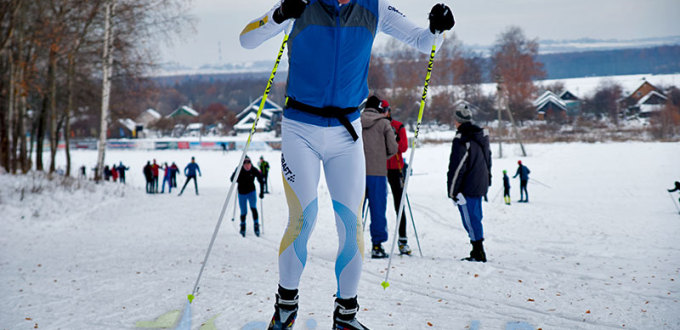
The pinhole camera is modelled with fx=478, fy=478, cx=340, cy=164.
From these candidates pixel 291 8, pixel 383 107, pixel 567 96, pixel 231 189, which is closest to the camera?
pixel 291 8

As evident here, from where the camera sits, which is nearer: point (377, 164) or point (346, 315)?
point (346, 315)

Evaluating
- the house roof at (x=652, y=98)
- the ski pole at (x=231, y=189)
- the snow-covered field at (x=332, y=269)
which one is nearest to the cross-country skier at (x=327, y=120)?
the ski pole at (x=231, y=189)

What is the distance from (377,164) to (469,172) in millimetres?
1202

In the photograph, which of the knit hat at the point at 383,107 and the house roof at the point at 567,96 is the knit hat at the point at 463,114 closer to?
the knit hat at the point at 383,107

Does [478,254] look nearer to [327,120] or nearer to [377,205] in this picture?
[377,205]

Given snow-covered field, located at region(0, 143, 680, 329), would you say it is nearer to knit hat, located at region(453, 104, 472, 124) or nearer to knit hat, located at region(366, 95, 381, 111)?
knit hat, located at region(453, 104, 472, 124)

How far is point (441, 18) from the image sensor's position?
295 centimetres

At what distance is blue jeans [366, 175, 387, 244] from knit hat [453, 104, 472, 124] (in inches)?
49.3

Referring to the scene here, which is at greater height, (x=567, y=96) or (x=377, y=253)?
(x=567, y=96)

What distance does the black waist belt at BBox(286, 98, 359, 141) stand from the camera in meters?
2.86

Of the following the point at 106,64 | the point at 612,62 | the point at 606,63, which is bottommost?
the point at 106,64

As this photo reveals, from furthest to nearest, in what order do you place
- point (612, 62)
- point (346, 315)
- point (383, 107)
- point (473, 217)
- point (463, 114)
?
point (612, 62) < point (383, 107) < point (463, 114) < point (473, 217) < point (346, 315)

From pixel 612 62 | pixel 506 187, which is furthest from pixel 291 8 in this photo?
pixel 612 62

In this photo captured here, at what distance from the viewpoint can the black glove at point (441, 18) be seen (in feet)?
9.70
